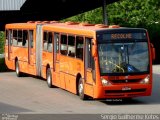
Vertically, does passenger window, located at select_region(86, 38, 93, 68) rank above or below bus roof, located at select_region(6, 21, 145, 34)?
below

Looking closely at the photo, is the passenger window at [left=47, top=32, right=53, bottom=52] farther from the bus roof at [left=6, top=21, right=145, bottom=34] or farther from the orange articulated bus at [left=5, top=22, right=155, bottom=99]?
the orange articulated bus at [left=5, top=22, right=155, bottom=99]

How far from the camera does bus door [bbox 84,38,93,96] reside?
21.7 meters

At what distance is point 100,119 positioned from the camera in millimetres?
17312

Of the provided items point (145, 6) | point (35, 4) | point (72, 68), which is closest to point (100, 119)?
point (72, 68)

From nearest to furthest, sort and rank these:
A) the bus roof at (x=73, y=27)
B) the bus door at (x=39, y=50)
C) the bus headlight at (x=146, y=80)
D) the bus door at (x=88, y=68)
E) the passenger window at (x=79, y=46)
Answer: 1. the bus headlight at (x=146, y=80)
2. the bus door at (x=88, y=68)
3. the bus roof at (x=73, y=27)
4. the passenger window at (x=79, y=46)
5. the bus door at (x=39, y=50)

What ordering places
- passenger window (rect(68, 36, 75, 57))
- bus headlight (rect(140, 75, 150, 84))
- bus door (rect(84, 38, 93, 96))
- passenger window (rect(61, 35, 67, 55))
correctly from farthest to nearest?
passenger window (rect(61, 35, 67, 55))
passenger window (rect(68, 36, 75, 57))
bus door (rect(84, 38, 93, 96))
bus headlight (rect(140, 75, 150, 84))

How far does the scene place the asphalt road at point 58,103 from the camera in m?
19.5

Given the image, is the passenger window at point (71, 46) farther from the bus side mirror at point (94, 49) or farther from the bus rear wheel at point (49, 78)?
the bus rear wheel at point (49, 78)

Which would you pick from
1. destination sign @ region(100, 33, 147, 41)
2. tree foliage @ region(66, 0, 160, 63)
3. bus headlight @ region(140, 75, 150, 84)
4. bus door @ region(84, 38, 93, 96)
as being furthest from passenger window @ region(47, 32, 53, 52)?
tree foliage @ region(66, 0, 160, 63)

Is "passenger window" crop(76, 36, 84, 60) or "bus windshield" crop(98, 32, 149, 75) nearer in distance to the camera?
"bus windshield" crop(98, 32, 149, 75)

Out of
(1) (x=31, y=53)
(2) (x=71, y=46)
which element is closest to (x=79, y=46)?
(2) (x=71, y=46)

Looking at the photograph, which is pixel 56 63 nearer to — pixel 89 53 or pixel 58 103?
pixel 89 53

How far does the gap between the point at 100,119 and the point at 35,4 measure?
90.1ft

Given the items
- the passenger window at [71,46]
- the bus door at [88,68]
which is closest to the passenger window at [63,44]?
the passenger window at [71,46]
